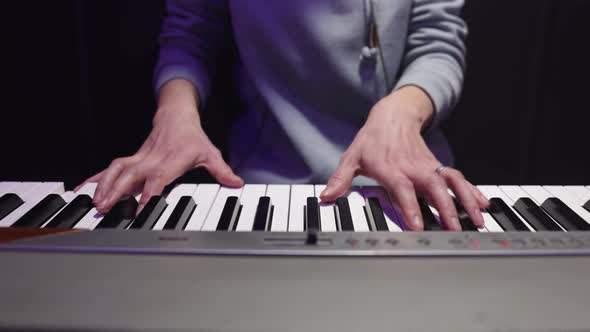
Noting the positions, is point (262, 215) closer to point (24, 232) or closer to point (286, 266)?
point (286, 266)

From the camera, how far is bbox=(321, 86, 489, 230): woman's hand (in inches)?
23.1

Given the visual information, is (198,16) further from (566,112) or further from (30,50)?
(566,112)

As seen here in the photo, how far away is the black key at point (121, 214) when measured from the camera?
569mm

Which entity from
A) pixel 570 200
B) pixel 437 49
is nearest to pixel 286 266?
pixel 570 200

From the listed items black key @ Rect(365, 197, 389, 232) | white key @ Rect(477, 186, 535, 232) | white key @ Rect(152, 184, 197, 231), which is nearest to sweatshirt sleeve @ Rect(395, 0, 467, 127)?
white key @ Rect(477, 186, 535, 232)

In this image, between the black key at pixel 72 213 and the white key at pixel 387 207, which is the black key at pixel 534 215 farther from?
the black key at pixel 72 213

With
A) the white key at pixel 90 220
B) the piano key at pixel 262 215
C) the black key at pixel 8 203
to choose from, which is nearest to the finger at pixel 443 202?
the piano key at pixel 262 215

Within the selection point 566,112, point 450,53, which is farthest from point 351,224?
point 566,112

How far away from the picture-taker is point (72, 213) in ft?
1.96

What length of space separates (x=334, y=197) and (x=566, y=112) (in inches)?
41.0

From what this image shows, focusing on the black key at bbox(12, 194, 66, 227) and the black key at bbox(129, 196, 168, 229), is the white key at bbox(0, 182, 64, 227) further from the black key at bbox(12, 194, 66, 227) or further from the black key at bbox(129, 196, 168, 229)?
the black key at bbox(129, 196, 168, 229)

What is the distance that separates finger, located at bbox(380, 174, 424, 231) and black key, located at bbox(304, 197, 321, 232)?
0.34 ft

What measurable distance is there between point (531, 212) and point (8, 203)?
68cm

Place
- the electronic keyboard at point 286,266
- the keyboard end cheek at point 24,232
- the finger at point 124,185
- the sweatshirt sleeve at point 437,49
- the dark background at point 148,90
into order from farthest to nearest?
the dark background at point 148,90
the sweatshirt sleeve at point 437,49
the finger at point 124,185
the keyboard end cheek at point 24,232
the electronic keyboard at point 286,266
